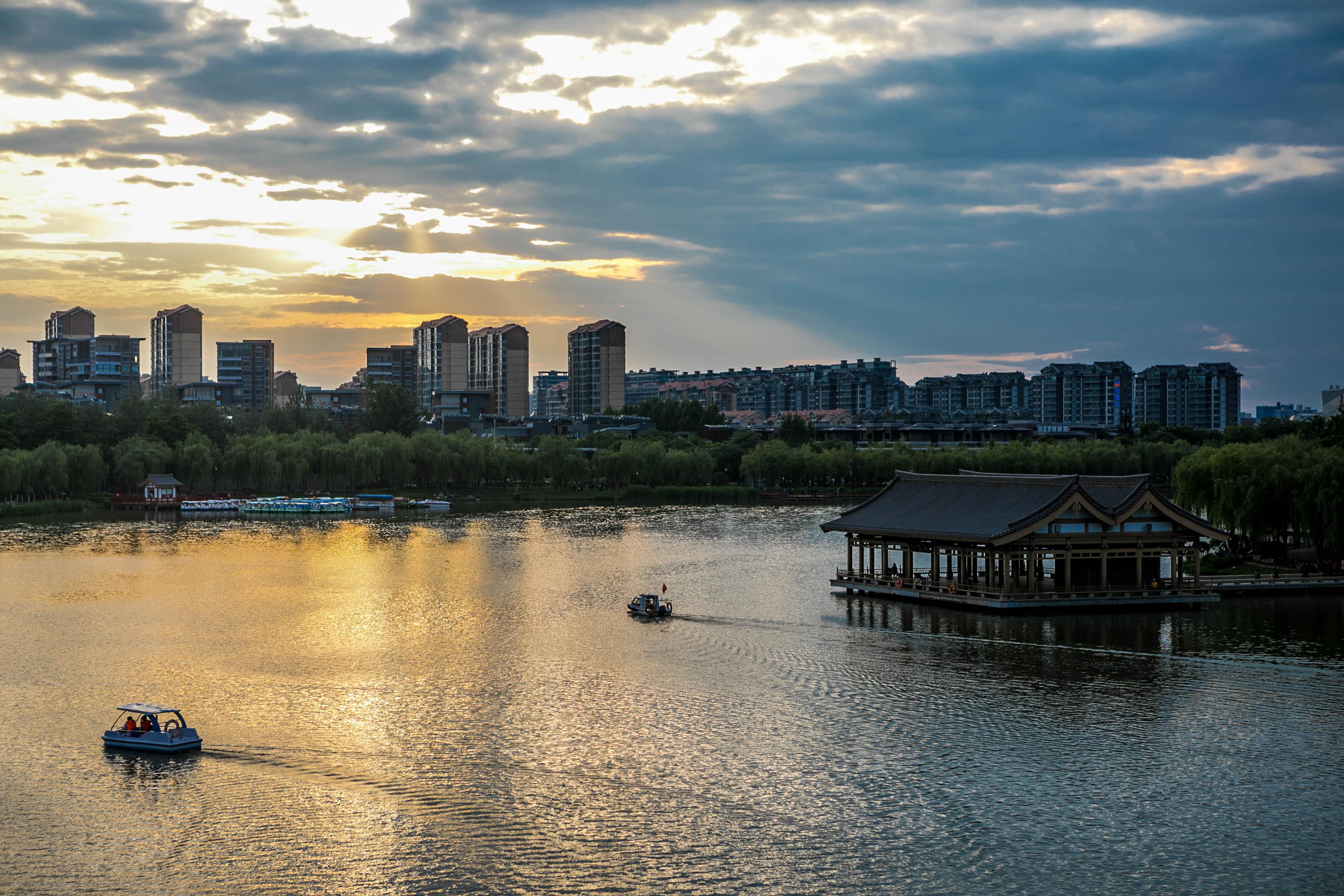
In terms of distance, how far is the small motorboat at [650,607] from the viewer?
3997 cm

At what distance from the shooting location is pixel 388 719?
25.9m

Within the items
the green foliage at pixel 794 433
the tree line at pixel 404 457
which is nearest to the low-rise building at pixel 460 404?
the tree line at pixel 404 457

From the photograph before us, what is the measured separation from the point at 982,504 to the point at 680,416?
13679 centimetres

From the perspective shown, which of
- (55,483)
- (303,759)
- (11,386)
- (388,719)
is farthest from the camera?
(11,386)

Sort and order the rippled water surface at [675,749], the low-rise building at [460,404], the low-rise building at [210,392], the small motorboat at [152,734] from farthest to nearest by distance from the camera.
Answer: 1. the low-rise building at [210,392]
2. the low-rise building at [460,404]
3. the small motorboat at [152,734]
4. the rippled water surface at [675,749]

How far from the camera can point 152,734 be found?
76.8 ft

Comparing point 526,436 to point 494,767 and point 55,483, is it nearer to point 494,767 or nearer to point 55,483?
point 55,483

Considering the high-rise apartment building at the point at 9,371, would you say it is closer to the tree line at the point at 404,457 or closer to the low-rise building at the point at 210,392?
the low-rise building at the point at 210,392

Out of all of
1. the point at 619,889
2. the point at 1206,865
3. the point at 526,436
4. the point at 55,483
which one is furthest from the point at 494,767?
the point at 526,436

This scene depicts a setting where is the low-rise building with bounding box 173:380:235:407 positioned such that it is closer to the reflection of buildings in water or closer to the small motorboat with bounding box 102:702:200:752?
the reflection of buildings in water

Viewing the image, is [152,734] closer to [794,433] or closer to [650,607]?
[650,607]

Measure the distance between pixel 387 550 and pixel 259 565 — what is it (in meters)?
8.68

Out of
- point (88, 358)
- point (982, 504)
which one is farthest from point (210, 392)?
point (982, 504)

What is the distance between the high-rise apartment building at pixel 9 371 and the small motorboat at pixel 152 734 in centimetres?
18618
